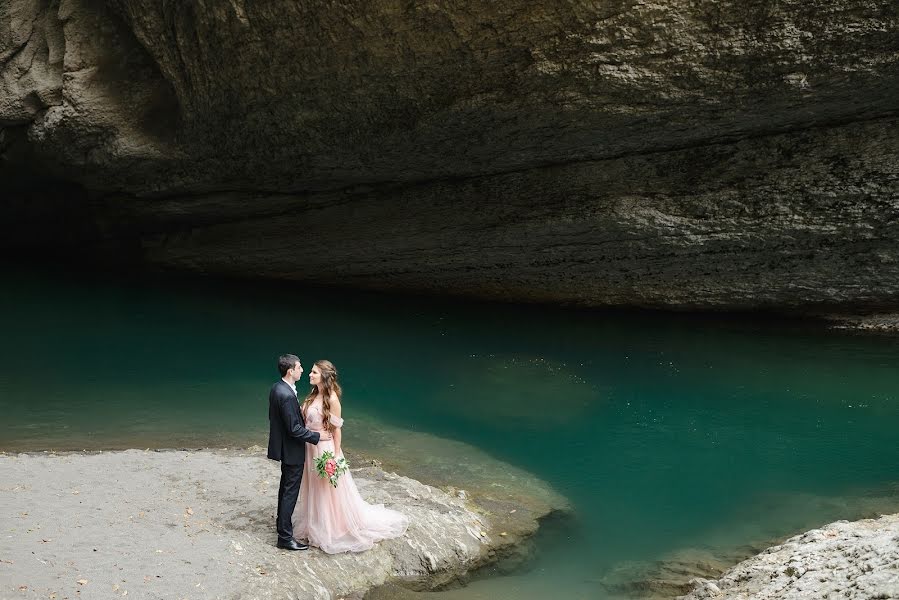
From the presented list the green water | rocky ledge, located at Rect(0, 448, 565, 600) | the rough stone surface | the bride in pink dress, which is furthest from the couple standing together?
the rough stone surface

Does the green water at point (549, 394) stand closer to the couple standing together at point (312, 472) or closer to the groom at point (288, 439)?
the couple standing together at point (312, 472)

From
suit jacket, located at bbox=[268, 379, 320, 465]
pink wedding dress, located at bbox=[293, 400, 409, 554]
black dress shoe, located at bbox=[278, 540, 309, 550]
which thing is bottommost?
black dress shoe, located at bbox=[278, 540, 309, 550]

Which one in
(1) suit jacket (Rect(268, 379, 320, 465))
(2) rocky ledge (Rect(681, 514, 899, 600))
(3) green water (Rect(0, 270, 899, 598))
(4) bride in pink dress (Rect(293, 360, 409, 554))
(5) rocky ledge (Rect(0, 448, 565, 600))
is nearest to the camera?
(2) rocky ledge (Rect(681, 514, 899, 600))

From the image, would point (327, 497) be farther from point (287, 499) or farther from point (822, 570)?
point (822, 570)

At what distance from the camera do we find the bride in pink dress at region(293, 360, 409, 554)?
741cm

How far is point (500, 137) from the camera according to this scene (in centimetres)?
1465

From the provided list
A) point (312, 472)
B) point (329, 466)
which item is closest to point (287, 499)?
point (312, 472)

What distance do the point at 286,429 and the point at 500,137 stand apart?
8.71m

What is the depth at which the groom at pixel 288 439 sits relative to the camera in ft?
23.4

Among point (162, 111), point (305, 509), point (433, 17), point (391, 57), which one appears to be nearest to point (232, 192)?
point (162, 111)

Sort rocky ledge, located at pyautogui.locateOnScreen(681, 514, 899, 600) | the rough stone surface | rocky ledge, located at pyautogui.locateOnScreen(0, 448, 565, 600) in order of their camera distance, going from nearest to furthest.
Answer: rocky ledge, located at pyautogui.locateOnScreen(681, 514, 899, 600)
rocky ledge, located at pyautogui.locateOnScreen(0, 448, 565, 600)
the rough stone surface

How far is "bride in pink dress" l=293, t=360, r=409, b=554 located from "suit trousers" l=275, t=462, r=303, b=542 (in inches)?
6.4

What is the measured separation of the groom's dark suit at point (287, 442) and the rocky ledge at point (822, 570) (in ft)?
11.5

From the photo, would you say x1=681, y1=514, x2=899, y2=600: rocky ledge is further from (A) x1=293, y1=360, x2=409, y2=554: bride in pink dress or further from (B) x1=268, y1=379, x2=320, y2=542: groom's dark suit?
(B) x1=268, y1=379, x2=320, y2=542: groom's dark suit
